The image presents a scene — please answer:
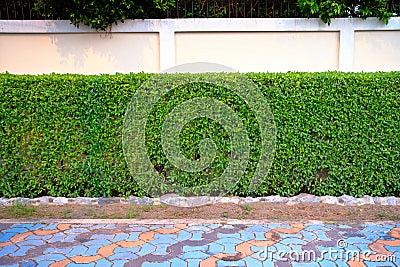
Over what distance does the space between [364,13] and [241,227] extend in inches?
152

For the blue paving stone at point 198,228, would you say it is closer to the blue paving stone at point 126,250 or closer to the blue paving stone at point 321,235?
the blue paving stone at point 126,250

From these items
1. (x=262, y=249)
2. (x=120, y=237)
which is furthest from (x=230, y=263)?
(x=120, y=237)

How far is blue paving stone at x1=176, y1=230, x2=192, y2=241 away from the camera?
381 cm

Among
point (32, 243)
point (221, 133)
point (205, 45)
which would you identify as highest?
point (205, 45)

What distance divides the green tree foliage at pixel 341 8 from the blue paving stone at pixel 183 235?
3.77 metres

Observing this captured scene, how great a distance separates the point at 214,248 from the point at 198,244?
7.2 inches

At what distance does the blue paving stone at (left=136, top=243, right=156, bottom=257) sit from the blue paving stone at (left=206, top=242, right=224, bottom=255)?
55 cm

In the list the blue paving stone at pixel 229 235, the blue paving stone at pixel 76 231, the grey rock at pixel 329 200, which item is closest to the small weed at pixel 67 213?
the blue paving stone at pixel 76 231

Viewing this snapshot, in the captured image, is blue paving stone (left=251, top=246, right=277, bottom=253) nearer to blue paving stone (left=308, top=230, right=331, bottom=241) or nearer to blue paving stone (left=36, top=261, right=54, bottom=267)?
blue paving stone (left=308, top=230, right=331, bottom=241)

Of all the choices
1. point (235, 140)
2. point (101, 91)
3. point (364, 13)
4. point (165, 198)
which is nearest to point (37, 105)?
point (101, 91)

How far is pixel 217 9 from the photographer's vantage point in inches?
230

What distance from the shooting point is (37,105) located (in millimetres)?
4836

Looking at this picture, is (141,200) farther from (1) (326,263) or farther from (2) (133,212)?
(1) (326,263)

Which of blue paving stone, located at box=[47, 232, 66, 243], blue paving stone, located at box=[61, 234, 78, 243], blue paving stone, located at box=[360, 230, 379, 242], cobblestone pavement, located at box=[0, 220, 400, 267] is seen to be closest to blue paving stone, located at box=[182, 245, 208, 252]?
cobblestone pavement, located at box=[0, 220, 400, 267]
